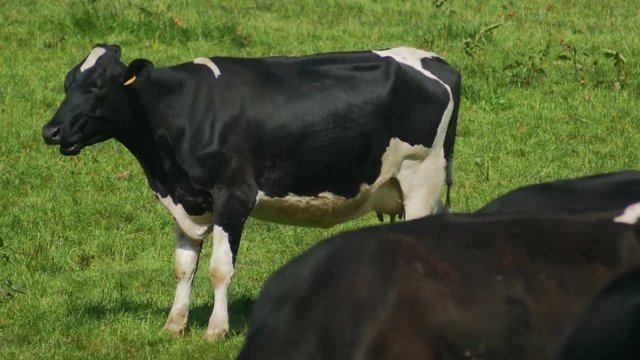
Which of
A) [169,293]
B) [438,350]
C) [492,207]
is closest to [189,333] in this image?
[169,293]

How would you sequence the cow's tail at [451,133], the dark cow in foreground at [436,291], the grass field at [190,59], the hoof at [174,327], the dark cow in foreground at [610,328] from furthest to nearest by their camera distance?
the cow's tail at [451,133], the grass field at [190,59], the hoof at [174,327], the dark cow in foreground at [436,291], the dark cow in foreground at [610,328]

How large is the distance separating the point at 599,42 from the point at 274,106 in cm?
888

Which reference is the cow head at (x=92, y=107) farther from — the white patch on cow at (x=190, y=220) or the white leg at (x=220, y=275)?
the white leg at (x=220, y=275)

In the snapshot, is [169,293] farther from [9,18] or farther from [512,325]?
[9,18]

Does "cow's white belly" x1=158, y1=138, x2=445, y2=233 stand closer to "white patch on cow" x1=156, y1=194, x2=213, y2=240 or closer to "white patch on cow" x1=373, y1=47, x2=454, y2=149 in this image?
"white patch on cow" x1=156, y1=194, x2=213, y2=240

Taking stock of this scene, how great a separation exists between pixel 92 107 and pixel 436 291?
217 inches

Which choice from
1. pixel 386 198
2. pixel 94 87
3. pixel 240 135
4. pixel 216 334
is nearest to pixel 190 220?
pixel 240 135

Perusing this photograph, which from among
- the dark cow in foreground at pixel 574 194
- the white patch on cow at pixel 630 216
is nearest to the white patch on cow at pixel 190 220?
the dark cow in foreground at pixel 574 194

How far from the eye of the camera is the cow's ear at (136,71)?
33.2 ft

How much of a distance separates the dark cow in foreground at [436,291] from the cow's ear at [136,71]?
17.0 feet

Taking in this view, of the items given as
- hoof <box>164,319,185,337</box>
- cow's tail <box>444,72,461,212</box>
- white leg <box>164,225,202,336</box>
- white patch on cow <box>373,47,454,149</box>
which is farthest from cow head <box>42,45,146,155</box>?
cow's tail <box>444,72,461,212</box>

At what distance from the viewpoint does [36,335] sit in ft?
32.1

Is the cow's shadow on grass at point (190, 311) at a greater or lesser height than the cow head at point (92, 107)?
lesser

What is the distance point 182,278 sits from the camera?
1009cm
